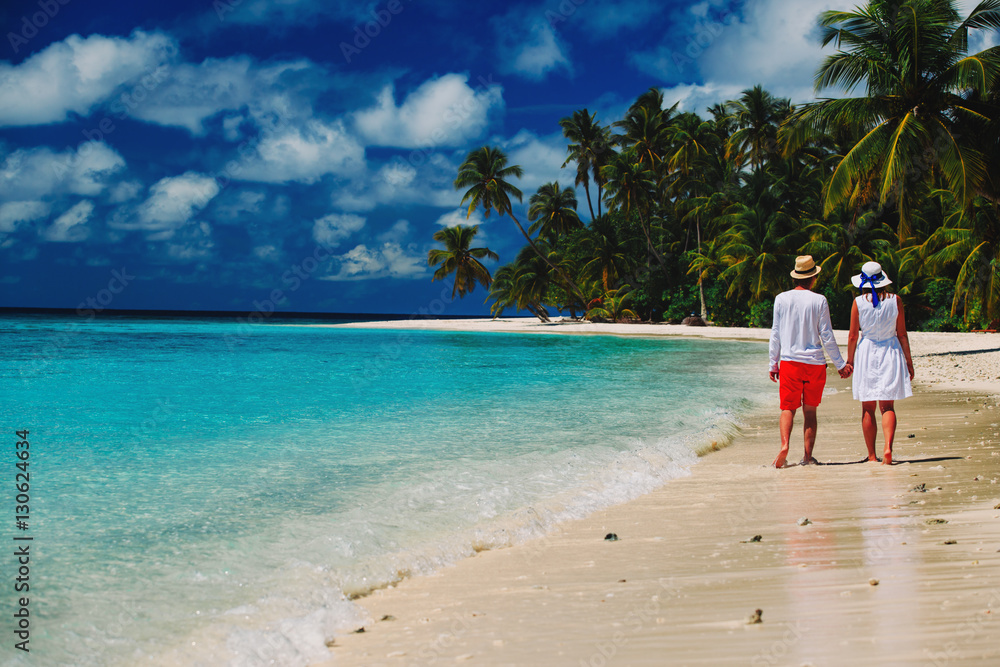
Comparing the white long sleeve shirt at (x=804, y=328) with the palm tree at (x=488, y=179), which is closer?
the white long sleeve shirt at (x=804, y=328)

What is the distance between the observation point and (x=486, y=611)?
2.74 meters

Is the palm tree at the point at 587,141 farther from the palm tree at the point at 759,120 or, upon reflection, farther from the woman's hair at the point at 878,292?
the woman's hair at the point at 878,292

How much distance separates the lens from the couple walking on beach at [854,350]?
4.93m

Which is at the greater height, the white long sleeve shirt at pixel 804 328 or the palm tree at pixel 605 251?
the palm tree at pixel 605 251

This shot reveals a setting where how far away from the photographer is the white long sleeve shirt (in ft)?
16.5

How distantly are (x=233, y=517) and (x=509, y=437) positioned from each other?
3.54 metres

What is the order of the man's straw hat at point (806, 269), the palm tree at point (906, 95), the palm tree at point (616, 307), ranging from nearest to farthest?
the man's straw hat at point (806, 269)
the palm tree at point (906, 95)
the palm tree at point (616, 307)

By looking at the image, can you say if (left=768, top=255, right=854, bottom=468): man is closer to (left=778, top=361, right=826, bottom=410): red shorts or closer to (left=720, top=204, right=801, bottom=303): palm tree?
(left=778, top=361, right=826, bottom=410): red shorts

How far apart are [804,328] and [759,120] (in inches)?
1387

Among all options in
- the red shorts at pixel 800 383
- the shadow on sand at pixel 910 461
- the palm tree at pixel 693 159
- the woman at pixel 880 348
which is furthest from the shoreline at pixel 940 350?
the red shorts at pixel 800 383

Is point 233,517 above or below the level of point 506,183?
below

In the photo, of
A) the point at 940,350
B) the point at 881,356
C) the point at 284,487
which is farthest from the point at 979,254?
the point at 284,487

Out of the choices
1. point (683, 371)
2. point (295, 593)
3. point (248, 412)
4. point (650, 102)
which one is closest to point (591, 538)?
point (295, 593)

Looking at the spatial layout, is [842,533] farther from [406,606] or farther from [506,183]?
[506,183]
